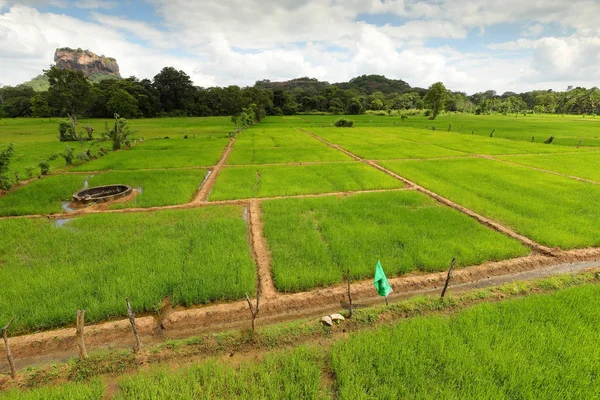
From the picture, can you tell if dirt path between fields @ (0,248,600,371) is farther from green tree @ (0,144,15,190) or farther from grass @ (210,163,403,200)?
green tree @ (0,144,15,190)

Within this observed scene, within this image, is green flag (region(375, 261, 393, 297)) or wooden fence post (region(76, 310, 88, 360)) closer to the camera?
wooden fence post (region(76, 310, 88, 360))

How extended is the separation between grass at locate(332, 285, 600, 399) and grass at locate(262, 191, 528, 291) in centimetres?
175

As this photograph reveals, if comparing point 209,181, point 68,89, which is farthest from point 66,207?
point 68,89

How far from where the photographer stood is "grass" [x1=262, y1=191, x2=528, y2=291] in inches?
259

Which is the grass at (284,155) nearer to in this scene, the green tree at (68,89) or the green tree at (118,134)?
the green tree at (118,134)

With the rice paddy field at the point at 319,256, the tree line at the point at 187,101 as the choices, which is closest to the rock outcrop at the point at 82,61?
the tree line at the point at 187,101

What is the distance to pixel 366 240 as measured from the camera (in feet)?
25.4

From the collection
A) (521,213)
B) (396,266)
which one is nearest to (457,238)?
(396,266)

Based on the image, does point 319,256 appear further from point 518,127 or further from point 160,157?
point 518,127

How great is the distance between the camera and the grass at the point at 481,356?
3.72 metres

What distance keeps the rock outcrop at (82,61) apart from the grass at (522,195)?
167m

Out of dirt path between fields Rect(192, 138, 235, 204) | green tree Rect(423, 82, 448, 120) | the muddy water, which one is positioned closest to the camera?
the muddy water

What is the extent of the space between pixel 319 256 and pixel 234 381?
3.60m

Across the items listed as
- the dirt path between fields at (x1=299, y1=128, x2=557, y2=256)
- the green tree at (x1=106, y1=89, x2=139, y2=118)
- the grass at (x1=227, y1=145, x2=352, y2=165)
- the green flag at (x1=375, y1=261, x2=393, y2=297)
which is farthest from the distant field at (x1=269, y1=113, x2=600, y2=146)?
the green flag at (x1=375, y1=261, x2=393, y2=297)
